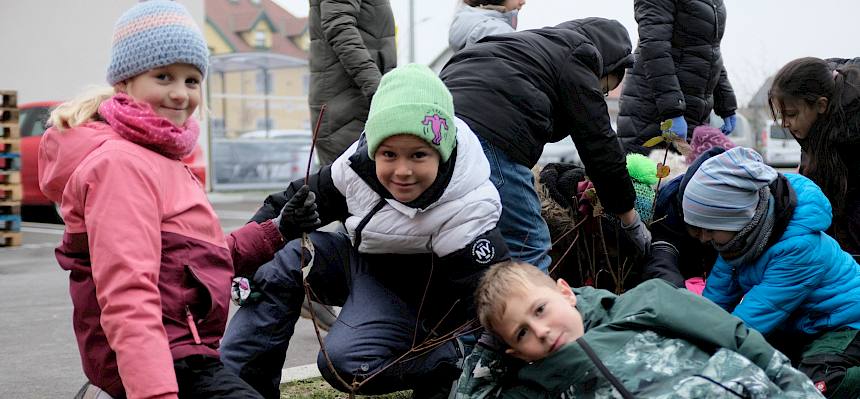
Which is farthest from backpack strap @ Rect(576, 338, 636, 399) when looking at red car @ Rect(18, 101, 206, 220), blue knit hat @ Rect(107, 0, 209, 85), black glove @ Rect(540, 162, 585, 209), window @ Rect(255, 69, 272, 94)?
window @ Rect(255, 69, 272, 94)

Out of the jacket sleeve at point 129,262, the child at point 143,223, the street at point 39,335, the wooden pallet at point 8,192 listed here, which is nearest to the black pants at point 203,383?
the child at point 143,223

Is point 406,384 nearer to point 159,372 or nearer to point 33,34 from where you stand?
point 159,372

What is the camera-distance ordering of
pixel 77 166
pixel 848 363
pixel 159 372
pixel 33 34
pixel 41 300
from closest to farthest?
pixel 159 372 < pixel 77 166 < pixel 848 363 < pixel 41 300 < pixel 33 34

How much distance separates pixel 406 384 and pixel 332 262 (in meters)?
0.49

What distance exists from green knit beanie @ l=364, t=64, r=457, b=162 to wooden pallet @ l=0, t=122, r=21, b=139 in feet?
22.1

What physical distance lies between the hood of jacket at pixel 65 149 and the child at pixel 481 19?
7.59ft

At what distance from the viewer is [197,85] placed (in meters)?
2.67

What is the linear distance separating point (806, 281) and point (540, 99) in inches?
43.6

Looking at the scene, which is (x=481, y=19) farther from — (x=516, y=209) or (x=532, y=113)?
(x=516, y=209)

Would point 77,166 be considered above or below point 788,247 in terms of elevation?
above

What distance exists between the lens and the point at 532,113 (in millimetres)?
3344

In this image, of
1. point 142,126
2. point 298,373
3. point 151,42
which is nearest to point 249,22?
point 298,373

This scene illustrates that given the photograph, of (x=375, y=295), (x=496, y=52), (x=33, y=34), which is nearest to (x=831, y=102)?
(x=496, y=52)

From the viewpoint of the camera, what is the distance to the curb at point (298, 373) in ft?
13.3
